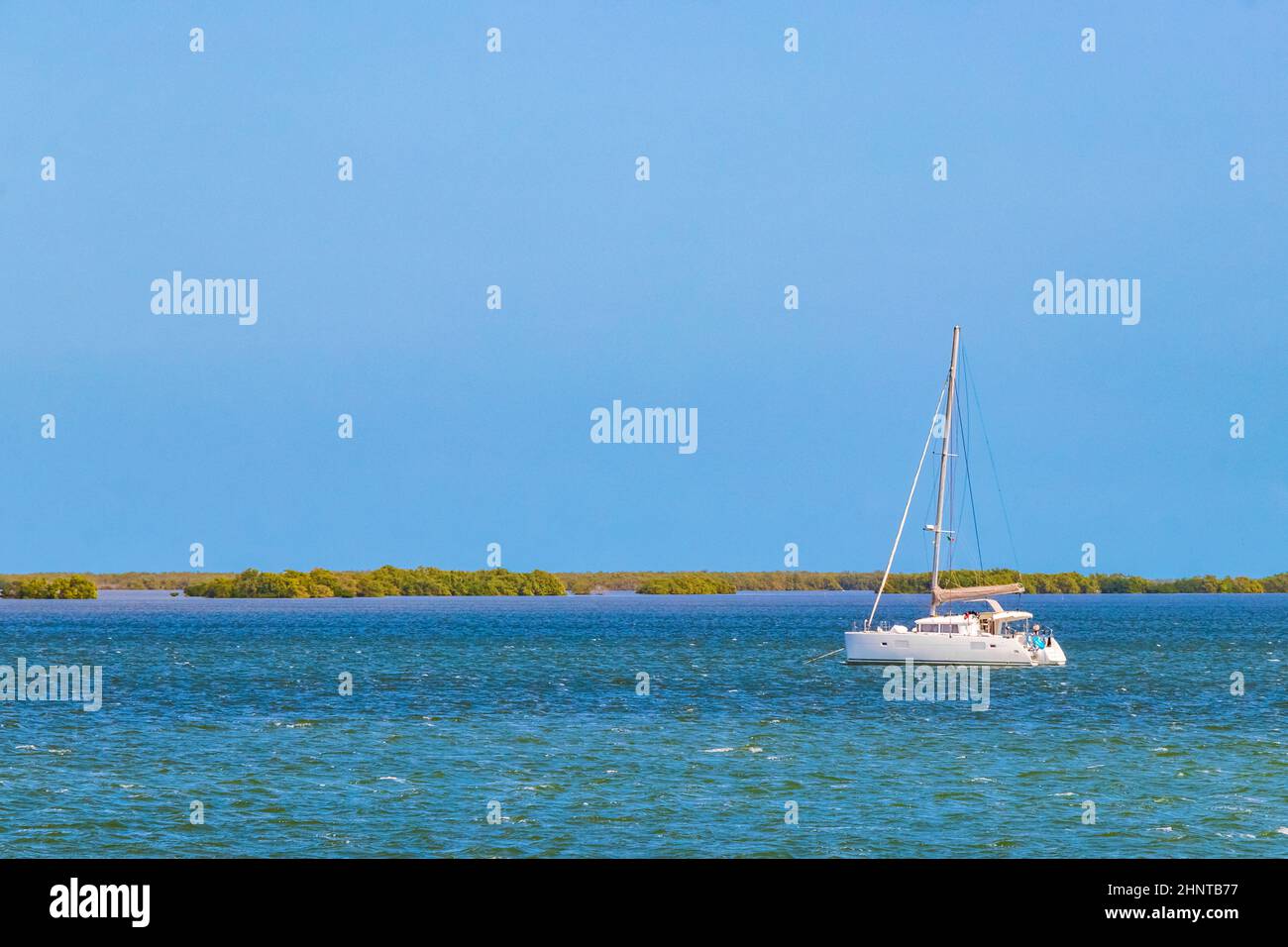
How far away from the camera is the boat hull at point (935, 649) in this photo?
80250 mm

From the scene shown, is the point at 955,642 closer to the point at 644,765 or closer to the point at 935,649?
the point at 935,649

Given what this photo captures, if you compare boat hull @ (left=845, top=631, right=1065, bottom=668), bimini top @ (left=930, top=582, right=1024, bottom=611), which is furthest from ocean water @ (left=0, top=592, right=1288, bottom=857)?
bimini top @ (left=930, top=582, right=1024, bottom=611)

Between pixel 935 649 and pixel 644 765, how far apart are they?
39.1 m

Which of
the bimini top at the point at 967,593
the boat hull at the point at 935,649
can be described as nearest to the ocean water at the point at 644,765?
the boat hull at the point at 935,649

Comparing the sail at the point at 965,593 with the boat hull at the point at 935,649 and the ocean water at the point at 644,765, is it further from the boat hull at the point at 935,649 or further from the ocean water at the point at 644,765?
the ocean water at the point at 644,765

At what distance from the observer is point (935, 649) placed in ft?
264

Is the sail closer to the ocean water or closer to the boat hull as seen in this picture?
the boat hull

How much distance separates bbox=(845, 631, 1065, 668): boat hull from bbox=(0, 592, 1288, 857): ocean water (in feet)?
5.25

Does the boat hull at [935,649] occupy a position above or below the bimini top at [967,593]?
below

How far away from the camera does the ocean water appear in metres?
33.1

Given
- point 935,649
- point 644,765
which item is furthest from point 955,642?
point 644,765

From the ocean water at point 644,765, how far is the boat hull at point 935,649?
Answer: 1.60 meters

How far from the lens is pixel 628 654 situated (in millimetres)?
113875
